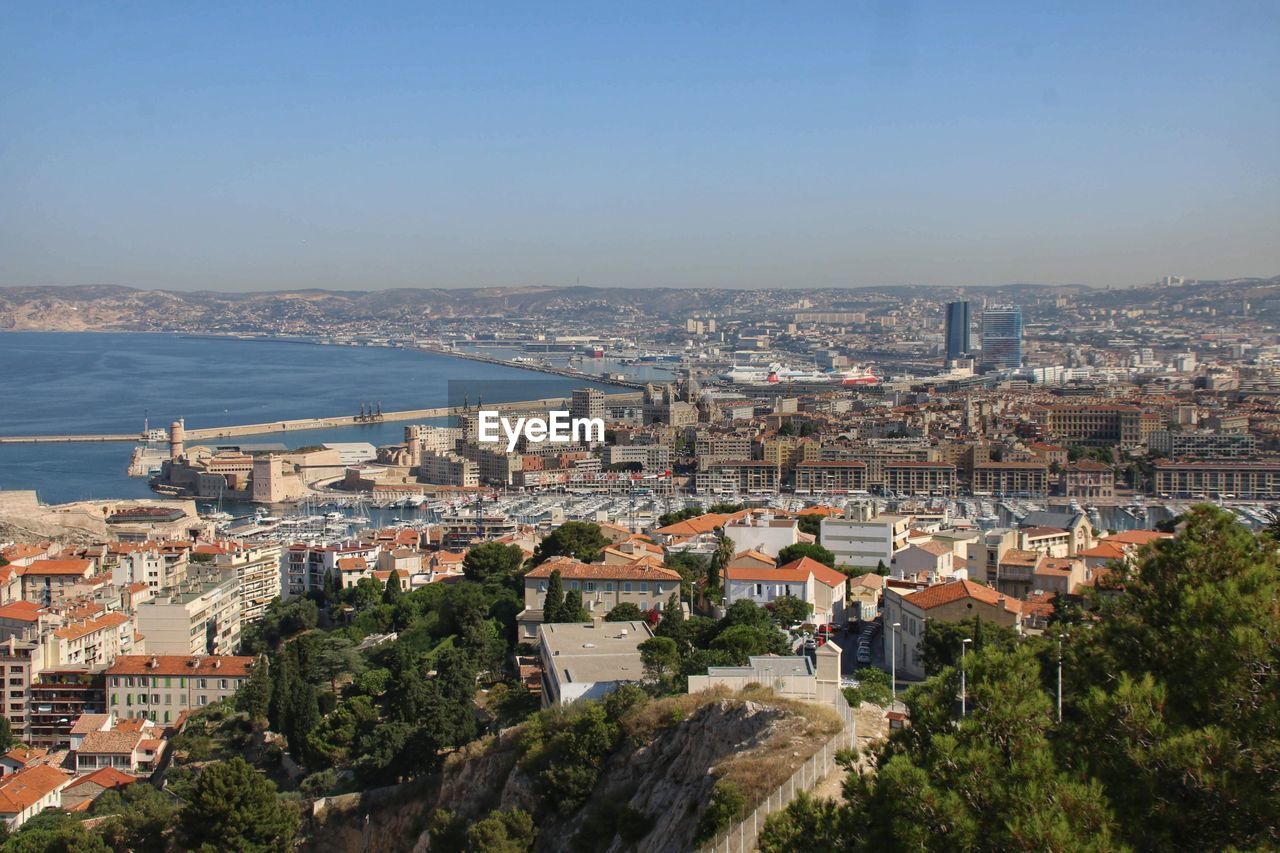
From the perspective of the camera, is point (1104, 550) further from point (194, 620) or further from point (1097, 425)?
point (1097, 425)

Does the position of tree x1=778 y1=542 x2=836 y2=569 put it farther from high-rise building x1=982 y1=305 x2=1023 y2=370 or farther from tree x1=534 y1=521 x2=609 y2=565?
high-rise building x1=982 y1=305 x2=1023 y2=370

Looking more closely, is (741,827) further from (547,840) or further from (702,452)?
(702,452)

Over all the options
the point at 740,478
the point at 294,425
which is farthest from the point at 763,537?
the point at 294,425

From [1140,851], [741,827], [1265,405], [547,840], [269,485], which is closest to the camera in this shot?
[1140,851]

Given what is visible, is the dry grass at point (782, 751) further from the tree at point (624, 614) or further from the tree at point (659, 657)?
the tree at point (624, 614)

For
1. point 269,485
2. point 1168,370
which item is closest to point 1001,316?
point 1168,370

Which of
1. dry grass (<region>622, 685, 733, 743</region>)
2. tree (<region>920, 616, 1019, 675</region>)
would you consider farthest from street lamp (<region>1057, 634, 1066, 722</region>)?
tree (<region>920, 616, 1019, 675</region>)
